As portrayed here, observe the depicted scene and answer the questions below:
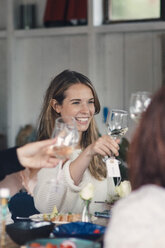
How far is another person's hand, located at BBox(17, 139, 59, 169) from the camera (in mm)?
2205

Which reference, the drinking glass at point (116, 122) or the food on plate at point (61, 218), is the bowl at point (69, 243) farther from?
the drinking glass at point (116, 122)

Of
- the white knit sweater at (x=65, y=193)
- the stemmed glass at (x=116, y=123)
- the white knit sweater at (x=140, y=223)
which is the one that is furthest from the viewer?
the white knit sweater at (x=65, y=193)

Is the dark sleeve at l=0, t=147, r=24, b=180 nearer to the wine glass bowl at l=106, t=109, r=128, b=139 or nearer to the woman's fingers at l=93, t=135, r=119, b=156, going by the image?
the woman's fingers at l=93, t=135, r=119, b=156

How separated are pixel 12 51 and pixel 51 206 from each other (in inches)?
126

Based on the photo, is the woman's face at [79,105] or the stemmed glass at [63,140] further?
the woman's face at [79,105]

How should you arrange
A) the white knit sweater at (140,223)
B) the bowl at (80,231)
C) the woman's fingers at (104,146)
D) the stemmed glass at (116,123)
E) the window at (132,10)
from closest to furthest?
the white knit sweater at (140,223), the bowl at (80,231), the woman's fingers at (104,146), the stemmed glass at (116,123), the window at (132,10)

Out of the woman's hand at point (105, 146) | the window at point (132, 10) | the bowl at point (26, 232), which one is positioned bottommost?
the bowl at point (26, 232)

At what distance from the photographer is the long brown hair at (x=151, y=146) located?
166 centimetres

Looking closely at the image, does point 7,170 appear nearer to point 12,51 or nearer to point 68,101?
point 68,101

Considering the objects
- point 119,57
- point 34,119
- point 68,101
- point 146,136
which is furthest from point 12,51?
point 146,136

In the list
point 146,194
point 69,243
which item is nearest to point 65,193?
point 69,243

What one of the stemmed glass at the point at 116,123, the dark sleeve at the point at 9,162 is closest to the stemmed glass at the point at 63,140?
the dark sleeve at the point at 9,162

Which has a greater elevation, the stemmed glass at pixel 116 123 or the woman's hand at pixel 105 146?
the stemmed glass at pixel 116 123

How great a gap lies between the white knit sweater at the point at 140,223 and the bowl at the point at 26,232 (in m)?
→ 0.59
